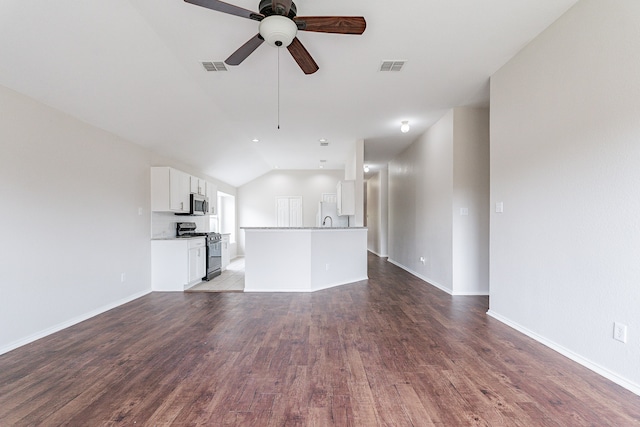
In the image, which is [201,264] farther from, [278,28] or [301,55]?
[278,28]

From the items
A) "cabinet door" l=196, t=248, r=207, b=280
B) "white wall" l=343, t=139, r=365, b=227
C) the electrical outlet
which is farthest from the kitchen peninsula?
the electrical outlet

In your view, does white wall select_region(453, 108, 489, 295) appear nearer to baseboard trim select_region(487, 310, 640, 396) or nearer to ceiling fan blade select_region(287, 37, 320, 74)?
baseboard trim select_region(487, 310, 640, 396)

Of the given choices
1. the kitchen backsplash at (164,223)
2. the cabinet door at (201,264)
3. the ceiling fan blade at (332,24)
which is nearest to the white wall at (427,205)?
the ceiling fan blade at (332,24)

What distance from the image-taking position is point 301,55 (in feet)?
7.84

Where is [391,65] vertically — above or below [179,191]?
above

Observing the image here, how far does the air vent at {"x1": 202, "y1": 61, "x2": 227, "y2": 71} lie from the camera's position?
10.4ft

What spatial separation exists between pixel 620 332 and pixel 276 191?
852 centimetres

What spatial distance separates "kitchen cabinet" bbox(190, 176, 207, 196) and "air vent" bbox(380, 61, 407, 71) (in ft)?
13.8

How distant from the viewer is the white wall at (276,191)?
958 centimetres

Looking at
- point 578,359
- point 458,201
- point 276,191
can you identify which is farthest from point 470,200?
point 276,191

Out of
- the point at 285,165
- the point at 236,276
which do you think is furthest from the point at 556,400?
the point at 285,165

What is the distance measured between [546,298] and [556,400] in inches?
43.1

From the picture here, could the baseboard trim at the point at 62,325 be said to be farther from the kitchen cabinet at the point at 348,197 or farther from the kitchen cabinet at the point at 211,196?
the kitchen cabinet at the point at 348,197

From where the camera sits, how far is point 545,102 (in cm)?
267
